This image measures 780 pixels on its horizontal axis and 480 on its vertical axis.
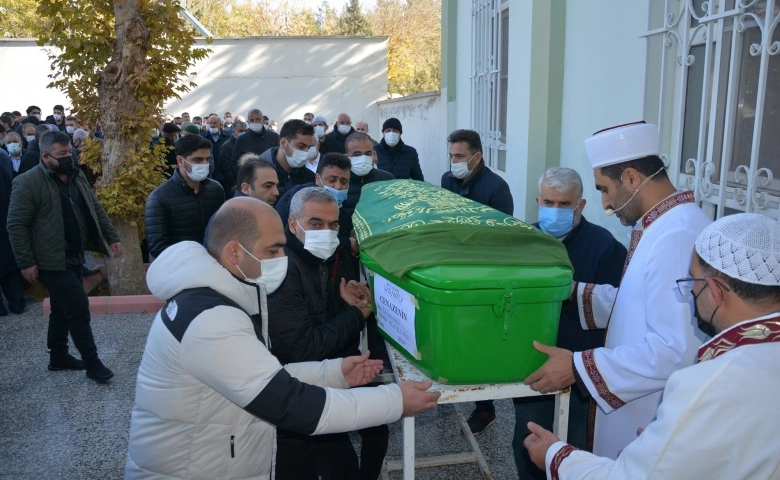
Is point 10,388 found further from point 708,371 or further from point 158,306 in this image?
point 708,371

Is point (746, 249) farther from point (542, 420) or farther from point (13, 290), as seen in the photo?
point (13, 290)

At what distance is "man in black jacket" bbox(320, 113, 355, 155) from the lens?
972 centimetres

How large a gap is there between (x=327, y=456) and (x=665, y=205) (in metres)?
1.86

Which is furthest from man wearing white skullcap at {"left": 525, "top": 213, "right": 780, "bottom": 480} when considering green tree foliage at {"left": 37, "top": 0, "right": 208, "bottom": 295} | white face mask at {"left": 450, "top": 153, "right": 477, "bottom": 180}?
green tree foliage at {"left": 37, "top": 0, "right": 208, "bottom": 295}

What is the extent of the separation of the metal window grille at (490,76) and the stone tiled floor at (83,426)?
3.81 meters

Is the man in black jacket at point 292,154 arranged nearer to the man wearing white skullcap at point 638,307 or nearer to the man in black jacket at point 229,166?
the man in black jacket at point 229,166

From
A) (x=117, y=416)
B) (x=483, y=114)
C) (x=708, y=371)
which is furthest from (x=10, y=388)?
(x=483, y=114)

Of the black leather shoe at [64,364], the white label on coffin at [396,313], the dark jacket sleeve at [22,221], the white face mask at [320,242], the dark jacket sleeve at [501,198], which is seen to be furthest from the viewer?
the black leather shoe at [64,364]

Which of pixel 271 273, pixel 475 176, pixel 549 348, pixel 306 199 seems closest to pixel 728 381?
pixel 549 348

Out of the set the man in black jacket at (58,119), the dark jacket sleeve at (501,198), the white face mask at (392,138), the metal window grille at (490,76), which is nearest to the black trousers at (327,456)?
the dark jacket sleeve at (501,198)

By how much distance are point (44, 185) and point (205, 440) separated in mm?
3891

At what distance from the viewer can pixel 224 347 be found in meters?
1.85

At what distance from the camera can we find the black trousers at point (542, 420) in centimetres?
284

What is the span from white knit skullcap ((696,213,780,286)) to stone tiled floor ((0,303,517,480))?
2.62 m
